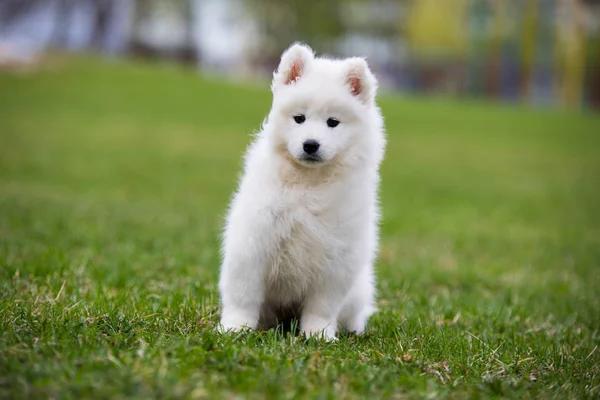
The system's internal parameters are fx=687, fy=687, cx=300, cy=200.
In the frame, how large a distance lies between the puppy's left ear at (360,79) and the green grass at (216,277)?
4.70ft

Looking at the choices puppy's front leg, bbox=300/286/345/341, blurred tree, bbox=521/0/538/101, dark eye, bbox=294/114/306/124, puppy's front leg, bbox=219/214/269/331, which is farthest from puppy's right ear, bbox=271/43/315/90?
blurred tree, bbox=521/0/538/101

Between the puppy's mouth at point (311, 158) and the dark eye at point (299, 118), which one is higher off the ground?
the dark eye at point (299, 118)

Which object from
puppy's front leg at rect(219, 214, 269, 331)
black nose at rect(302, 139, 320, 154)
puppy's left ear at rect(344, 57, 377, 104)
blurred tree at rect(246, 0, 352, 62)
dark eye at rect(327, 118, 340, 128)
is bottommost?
puppy's front leg at rect(219, 214, 269, 331)

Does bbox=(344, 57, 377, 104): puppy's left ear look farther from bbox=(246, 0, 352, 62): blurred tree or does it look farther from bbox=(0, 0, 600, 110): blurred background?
bbox=(246, 0, 352, 62): blurred tree

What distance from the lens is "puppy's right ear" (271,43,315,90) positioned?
12.8 ft

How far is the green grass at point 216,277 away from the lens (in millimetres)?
3104

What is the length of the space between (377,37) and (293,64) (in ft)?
180

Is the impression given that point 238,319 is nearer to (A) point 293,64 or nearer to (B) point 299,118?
(B) point 299,118

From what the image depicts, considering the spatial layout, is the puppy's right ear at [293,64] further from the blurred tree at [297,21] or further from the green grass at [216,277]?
the blurred tree at [297,21]

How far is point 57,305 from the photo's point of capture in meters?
4.01

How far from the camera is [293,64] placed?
3928 millimetres

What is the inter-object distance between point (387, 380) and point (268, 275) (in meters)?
0.99

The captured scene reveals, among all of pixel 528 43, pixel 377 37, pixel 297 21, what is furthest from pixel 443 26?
pixel 377 37

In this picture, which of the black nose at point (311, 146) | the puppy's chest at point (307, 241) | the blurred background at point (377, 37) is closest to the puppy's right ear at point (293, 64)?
A: the black nose at point (311, 146)
